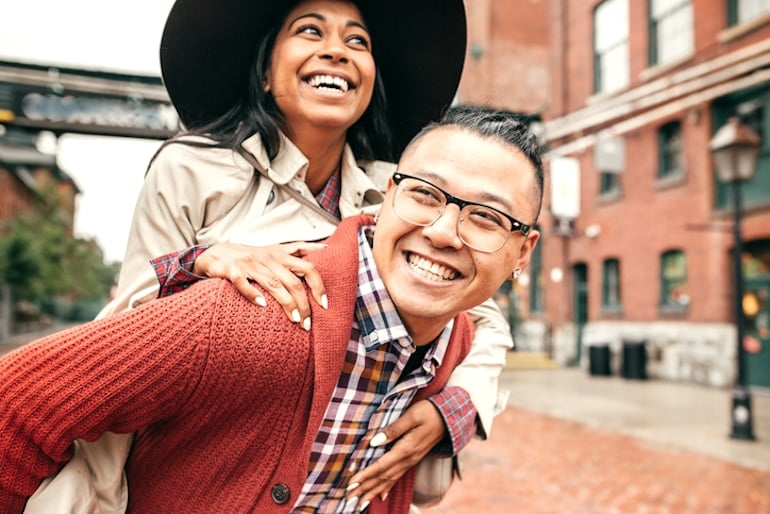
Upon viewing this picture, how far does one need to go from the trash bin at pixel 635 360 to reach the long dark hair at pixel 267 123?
15154 mm

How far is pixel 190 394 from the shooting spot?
1299 millimetres

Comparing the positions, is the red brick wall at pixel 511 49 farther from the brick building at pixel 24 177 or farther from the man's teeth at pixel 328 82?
the man's teeth at pixel 328 82

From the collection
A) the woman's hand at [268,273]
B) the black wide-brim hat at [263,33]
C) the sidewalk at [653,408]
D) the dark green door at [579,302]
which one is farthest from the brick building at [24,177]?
the woman's hand at [268,273]

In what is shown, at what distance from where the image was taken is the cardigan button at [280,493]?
138 cm

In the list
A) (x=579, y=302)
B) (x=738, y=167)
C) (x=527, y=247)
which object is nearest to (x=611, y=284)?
(x=579, y=302)

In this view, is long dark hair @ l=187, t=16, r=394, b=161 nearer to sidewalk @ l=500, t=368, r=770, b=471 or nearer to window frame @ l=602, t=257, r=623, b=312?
sidewalk @ l=500, t=368, r=770, b=471

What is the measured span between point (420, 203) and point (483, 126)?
0.24 m

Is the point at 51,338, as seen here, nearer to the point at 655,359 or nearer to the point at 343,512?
the point at 343,512

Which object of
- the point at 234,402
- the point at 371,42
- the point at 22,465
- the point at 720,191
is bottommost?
the point at 22,465

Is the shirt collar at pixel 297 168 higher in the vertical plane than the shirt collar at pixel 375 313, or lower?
higher

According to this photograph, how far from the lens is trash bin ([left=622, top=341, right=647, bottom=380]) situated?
15.8 metres

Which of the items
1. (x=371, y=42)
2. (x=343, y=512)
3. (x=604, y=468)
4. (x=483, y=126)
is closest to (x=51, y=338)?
(x=343, y=512)

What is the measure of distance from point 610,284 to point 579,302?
166 cm

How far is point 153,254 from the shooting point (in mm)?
1594
